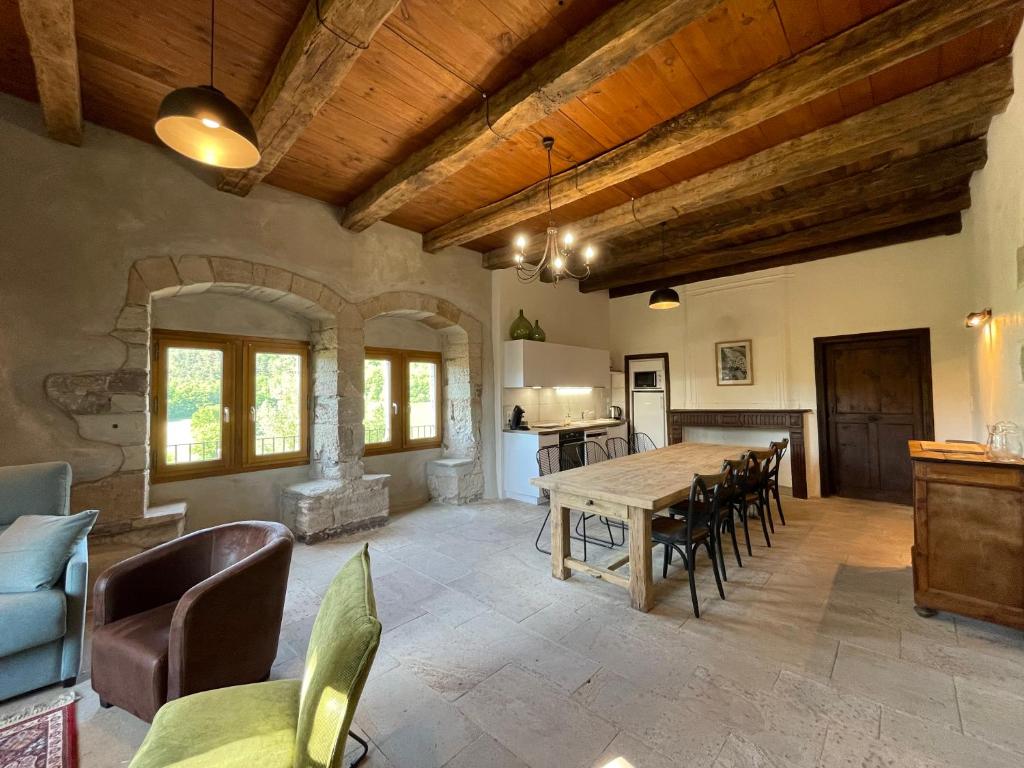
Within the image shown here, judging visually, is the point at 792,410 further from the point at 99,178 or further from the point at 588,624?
the point at 99,178

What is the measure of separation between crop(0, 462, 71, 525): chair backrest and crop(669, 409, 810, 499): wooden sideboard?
21.2ft

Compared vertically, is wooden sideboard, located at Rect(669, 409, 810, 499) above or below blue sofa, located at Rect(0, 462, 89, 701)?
above

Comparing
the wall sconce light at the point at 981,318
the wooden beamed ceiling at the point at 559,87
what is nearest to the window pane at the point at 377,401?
the wooden beamed ceiling at the point at 559,87

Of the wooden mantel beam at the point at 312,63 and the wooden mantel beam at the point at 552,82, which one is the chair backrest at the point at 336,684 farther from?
the wooden mantel beam at the point at 552,82

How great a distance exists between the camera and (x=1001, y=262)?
3102mm

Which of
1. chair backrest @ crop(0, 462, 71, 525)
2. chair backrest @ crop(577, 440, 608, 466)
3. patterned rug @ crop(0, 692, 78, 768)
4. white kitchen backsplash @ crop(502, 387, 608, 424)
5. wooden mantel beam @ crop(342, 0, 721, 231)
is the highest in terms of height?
wooden mantel beam @ crop(342, 0, 721, 231)

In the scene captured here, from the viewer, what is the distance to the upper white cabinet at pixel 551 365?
5.52m

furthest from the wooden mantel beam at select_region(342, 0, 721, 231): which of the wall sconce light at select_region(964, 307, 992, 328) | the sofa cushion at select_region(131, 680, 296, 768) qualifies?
the wall sconce light at select_region(964, 307, 992, 328)

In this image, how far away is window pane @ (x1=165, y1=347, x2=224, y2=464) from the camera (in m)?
3.75

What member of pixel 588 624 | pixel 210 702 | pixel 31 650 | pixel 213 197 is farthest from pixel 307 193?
pixel 588 624

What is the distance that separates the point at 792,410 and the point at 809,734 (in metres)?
4.68

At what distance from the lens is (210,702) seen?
4.45ft

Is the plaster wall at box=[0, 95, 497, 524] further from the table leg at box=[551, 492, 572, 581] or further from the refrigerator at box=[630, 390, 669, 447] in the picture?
the refrigerator at box=[630, 390, 669, 447]

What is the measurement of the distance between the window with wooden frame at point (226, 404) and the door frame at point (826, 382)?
6.16 m
